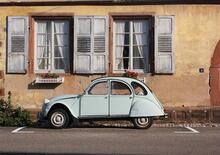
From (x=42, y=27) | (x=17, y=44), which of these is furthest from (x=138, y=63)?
(x=17, y=44)

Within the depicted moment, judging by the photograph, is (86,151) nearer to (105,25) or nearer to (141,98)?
(141,98)

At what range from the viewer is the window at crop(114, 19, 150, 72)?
20109 mm

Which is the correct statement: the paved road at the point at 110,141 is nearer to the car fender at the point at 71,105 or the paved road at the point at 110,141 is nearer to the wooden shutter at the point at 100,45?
the car fender at the point at 71,105

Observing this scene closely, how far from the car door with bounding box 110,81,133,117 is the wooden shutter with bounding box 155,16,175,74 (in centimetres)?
350

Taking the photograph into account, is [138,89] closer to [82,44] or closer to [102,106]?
[102,106]

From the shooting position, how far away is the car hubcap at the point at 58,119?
1656 centimetres

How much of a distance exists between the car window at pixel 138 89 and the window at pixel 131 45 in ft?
10.6

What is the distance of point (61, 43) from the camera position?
20.3m

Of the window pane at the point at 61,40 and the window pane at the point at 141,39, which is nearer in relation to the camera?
the window pane at the point at 141,39

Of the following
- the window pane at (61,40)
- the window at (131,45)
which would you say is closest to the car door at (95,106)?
the window at (131,45)

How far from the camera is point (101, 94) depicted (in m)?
16.6

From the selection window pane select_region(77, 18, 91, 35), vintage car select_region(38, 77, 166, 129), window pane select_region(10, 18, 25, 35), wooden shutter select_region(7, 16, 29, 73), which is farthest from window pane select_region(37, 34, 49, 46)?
vintage car select_region(38, 77, 166, 129)

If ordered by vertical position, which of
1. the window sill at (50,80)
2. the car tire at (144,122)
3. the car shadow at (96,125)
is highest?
the window sill at (50,80)

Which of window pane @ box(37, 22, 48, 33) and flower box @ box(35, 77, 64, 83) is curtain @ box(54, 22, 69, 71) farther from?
flower box @ box(35, 77, 64, 83)
